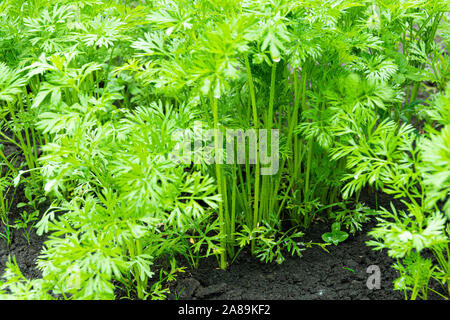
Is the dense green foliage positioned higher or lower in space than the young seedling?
higher

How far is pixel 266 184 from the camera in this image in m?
2.07

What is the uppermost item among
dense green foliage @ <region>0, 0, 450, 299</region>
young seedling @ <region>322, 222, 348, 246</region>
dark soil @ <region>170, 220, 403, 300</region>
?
dense green foliage @ <region>0, 0, 450, 299</region>

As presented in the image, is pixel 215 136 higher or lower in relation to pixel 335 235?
higher

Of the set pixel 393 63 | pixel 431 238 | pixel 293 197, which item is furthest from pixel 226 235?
pixel 393 63

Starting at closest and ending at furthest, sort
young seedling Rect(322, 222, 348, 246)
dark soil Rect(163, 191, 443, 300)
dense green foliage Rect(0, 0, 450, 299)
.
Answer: dense green foliage Rect(0, 0, 450, 299)
dark soil Rect(163, 191, 443, 300)
young seedling Rect(322, 222, 348, 246)

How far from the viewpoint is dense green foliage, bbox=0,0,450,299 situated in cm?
151

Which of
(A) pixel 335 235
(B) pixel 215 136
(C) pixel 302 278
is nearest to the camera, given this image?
(B) pixel 215 136

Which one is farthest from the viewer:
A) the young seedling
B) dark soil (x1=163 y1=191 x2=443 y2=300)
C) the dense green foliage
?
the young seedling

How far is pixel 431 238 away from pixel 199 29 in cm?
109

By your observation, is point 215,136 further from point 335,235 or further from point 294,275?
point 335,235

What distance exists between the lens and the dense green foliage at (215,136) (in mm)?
1515

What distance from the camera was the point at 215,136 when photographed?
1740 mm

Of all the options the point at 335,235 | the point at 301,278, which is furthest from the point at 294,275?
the point at 335,235
